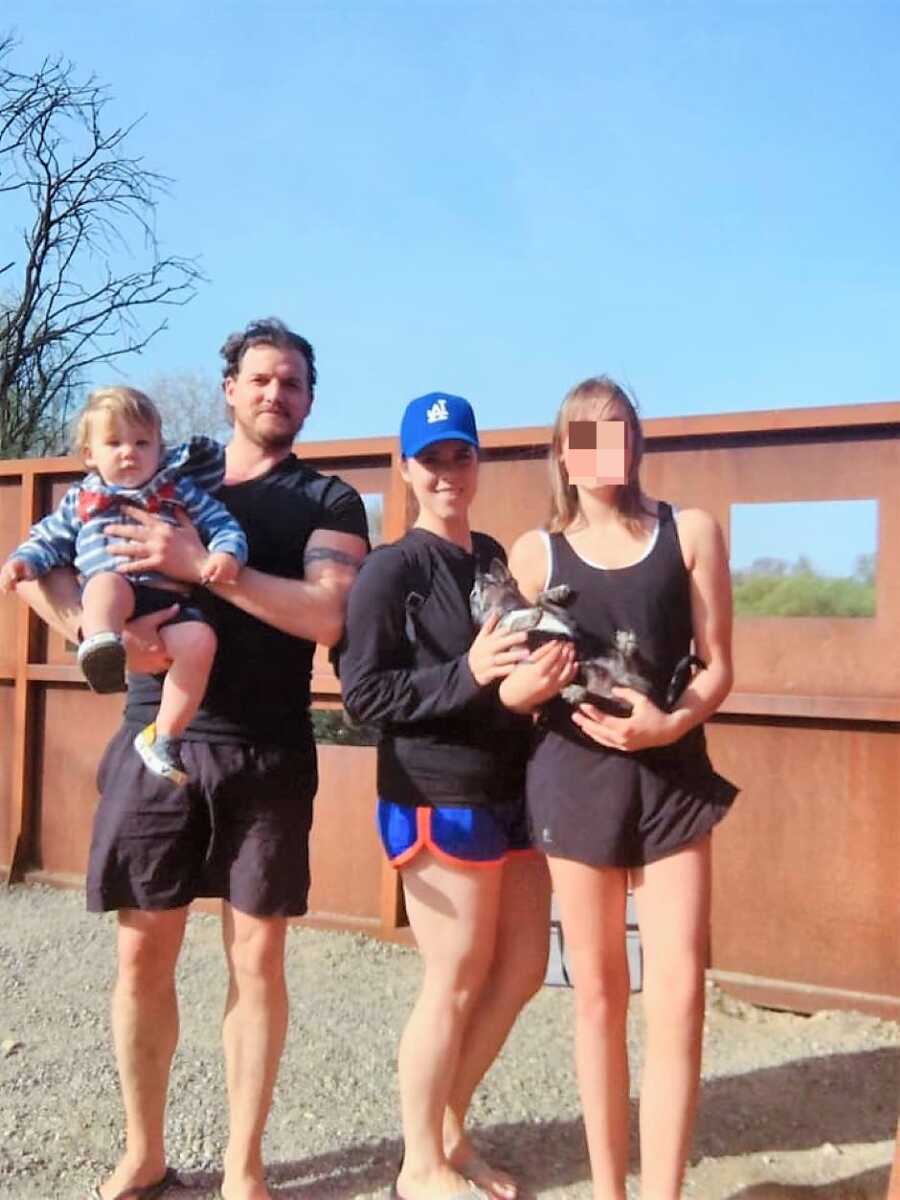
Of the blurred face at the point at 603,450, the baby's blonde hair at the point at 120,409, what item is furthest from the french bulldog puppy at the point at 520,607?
the baby's blonde hair at the point at 120,409

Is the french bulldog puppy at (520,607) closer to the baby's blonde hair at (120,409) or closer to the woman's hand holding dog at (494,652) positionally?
the woman's hand holding dog at (494,652)

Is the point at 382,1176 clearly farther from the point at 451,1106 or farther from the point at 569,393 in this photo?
the point at 569,393

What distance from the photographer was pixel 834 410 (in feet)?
13.5

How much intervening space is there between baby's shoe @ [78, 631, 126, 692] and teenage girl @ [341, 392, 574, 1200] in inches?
19.3

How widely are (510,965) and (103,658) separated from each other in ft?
3.98

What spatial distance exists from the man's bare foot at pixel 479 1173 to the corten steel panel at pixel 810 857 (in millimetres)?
1758

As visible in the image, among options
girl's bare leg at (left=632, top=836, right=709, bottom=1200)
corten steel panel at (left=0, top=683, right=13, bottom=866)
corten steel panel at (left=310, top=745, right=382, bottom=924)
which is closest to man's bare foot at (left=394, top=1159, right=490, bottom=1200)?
girl's bare leg at (left=632, top=836, right=709, bottom=1200)

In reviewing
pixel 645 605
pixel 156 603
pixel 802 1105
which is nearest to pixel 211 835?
pixel 156 603

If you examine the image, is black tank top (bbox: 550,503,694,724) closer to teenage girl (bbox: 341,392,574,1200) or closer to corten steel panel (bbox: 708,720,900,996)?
teenage girl (bbox: 341,392,574,1200)

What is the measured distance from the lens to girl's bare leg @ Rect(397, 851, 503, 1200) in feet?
8.30

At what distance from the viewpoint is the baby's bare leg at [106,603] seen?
8.02ft

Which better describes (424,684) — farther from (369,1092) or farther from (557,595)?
(369,1092)

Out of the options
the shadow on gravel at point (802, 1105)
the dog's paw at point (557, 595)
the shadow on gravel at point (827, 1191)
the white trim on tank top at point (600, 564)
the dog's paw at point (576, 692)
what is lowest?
the shadow on gravel at point (802, 1105)

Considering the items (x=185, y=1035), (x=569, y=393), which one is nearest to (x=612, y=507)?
(x=569, y=393)
